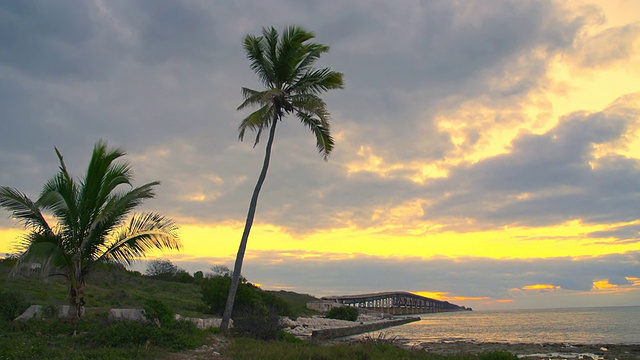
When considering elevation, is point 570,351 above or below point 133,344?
below

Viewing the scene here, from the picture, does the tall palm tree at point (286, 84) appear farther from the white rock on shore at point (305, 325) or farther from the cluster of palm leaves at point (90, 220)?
the white rock on shore at point (305, 325)

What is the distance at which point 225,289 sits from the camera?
39344 mm

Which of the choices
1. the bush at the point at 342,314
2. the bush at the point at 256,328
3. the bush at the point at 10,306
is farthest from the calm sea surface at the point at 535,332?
the bush at the point at 10,306

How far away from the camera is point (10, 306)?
57.7 feet

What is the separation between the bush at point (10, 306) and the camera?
56.3 ft

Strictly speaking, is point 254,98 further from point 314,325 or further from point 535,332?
point 535,332

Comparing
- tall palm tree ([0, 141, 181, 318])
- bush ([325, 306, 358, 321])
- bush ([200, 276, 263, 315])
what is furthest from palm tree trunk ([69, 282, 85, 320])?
bush ([325, 306, 358, 321])

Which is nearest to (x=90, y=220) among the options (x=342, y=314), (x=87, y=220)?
(x=87, y=220)

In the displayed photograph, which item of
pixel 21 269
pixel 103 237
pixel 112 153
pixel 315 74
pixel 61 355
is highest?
pixel 315 74

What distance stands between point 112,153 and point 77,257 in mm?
3658

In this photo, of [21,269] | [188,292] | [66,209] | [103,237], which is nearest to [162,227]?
[103,237]

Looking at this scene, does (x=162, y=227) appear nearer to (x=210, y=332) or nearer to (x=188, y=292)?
(x=210, y=332)

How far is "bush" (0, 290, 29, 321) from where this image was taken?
676 inches

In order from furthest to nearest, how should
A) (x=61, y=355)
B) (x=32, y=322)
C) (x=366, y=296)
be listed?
(x=366, y=296) < (x=32, y=322) < (x=61, y=355)
